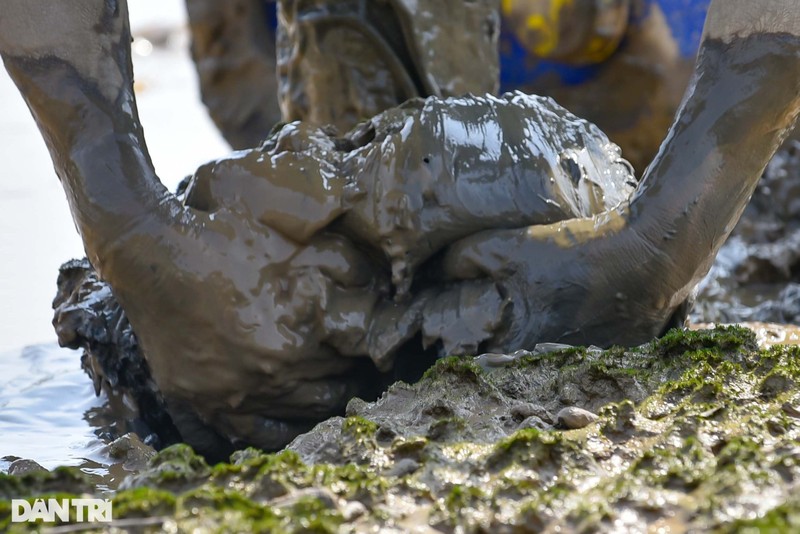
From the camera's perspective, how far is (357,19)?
430 centimetres

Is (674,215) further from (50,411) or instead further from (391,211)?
(50,411)

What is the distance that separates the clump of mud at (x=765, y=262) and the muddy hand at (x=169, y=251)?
6.94ft

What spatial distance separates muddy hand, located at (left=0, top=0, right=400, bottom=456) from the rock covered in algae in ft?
1.15

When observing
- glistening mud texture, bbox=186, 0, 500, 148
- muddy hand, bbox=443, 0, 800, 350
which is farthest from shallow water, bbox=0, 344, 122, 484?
glistening mud texture, bbox=186, 0, 500, 148

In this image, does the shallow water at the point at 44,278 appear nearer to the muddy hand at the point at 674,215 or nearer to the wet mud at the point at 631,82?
the muddy hand at the point at 674,215

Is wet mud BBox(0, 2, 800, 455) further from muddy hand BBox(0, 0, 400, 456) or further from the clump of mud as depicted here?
the clump of mud

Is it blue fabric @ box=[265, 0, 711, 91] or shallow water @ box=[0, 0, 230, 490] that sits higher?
blue fabric @ box=[265, 0, 711, 91]

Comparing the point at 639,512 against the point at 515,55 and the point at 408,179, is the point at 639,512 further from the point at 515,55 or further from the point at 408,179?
the point at 515,55

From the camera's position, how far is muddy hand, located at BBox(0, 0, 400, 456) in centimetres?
271

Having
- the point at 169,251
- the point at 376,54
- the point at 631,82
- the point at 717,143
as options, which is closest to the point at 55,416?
the point at 169,251

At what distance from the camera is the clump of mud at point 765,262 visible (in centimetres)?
446

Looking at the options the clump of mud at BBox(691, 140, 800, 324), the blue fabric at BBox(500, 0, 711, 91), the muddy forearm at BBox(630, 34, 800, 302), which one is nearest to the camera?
the muddy forearm at BBox(630, 34, 800, 302)

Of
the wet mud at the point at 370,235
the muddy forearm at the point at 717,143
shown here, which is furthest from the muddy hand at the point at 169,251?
the muddy forearm at the point at 717,143

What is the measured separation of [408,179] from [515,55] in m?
3.42
